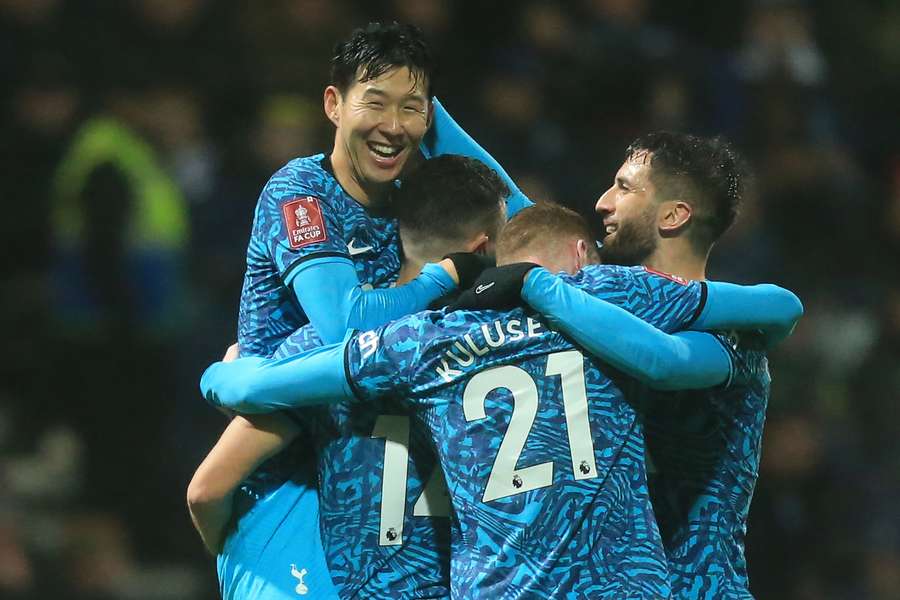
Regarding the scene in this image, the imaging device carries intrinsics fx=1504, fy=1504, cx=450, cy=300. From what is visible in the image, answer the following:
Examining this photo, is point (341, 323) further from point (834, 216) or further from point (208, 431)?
point (834, 216)

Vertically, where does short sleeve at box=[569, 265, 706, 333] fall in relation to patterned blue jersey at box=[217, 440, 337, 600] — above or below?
above

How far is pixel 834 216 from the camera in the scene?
24.7ft

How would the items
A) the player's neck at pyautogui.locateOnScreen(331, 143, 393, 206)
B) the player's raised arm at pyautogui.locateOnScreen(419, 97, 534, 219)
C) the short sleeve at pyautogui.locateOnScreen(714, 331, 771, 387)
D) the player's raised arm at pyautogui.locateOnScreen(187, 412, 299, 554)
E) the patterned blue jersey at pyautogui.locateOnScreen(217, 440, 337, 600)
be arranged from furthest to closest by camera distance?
the player's raised arm at pyautogui.locateOnScreen(419, 97, 534, 219)
the player's neck at pyautogui.locateOnScreen(331, 143, 393, 206)
the patterned blue jersey at pyautogui.locateOnScreen(217, 440, 337, 600)
the player's raised arm at pyautogui.locateOnScreen(187, 412, 299, 554)
the short sleeve at pyautogui.locateOnScreen(714, 331, 771, 387)

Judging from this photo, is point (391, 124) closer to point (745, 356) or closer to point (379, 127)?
point (379, 127)

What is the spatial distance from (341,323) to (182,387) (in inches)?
126

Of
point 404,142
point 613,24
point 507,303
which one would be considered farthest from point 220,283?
point 507,303

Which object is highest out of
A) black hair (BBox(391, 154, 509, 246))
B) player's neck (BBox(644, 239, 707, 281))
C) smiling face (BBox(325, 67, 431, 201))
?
smiling face (BBox(325, 67, 431, 201))

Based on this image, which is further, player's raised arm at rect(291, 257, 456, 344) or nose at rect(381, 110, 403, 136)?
nose at rect(381, 110, 403, 136)

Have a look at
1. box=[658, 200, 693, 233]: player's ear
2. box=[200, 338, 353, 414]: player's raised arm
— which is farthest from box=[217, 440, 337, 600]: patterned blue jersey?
box=[658, 200, 693, 233]: player's ear

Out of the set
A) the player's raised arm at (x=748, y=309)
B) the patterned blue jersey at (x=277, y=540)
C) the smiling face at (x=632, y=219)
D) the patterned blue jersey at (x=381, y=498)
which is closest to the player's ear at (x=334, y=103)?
the patterned blue jersey at (x=381, y=498)

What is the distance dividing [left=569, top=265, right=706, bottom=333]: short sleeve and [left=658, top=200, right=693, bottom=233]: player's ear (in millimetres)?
276

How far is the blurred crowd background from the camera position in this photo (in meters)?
6.52

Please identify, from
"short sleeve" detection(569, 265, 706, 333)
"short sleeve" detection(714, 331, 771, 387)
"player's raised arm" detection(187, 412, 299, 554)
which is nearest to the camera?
"short sleeve" detection(569, 265, 706, 333)

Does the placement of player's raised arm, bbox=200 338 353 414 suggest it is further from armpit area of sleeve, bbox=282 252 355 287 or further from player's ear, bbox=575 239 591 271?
player's ear, bbox=575 239 591 271
